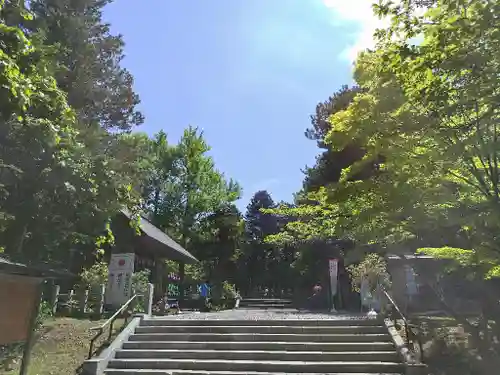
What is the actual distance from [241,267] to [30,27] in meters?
30.0

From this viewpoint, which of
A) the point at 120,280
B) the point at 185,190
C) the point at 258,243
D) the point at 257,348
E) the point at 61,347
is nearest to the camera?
the point at 257,348

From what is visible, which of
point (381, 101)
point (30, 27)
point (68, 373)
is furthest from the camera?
point (30, 27)

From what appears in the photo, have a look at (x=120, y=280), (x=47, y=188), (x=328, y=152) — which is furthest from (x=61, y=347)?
(x=328, y=152)

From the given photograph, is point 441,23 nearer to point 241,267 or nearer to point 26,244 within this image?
point 26,244

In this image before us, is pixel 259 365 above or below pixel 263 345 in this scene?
below

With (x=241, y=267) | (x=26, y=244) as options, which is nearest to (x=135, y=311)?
(x=26, y=244)

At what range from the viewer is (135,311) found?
1403 cm

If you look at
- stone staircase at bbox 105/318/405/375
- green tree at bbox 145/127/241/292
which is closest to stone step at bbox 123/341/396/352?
stone staircase at bbox 105/318/405/375

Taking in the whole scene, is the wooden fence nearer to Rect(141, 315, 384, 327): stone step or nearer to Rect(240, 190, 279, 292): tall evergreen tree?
Rect(141, 315, 384, 327): stone step

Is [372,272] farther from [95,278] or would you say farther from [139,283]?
[95,278]

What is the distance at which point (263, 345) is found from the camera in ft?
33.9

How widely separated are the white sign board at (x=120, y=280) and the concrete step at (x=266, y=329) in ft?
13.3

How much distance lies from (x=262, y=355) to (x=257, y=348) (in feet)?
1.58

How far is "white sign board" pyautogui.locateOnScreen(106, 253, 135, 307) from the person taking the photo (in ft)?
50.9
